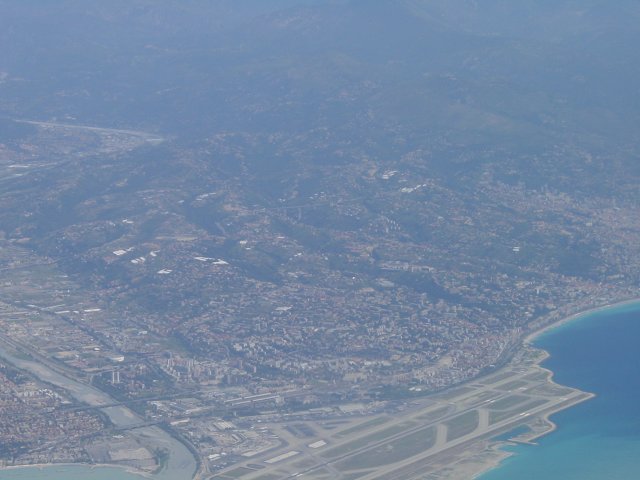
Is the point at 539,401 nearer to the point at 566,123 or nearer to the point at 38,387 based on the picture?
the point at 38,387

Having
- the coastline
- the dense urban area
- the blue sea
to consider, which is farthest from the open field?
the dense urban area

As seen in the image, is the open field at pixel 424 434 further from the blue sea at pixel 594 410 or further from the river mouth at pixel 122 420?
the river mouth at pixel 122 420

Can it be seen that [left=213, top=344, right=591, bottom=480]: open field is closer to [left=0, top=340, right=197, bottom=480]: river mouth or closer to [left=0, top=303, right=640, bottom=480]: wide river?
[left=0, top=303, right=640, bottom=480]: wide river

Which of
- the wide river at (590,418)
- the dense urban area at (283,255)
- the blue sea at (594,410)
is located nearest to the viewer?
the wide river at (590,418)

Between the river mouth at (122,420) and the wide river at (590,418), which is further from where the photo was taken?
the river mouth at (122,420)

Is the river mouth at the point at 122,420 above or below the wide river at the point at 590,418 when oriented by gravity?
below

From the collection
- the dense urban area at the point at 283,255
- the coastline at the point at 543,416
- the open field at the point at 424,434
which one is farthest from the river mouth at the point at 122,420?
the coastline at the point at 543,416
